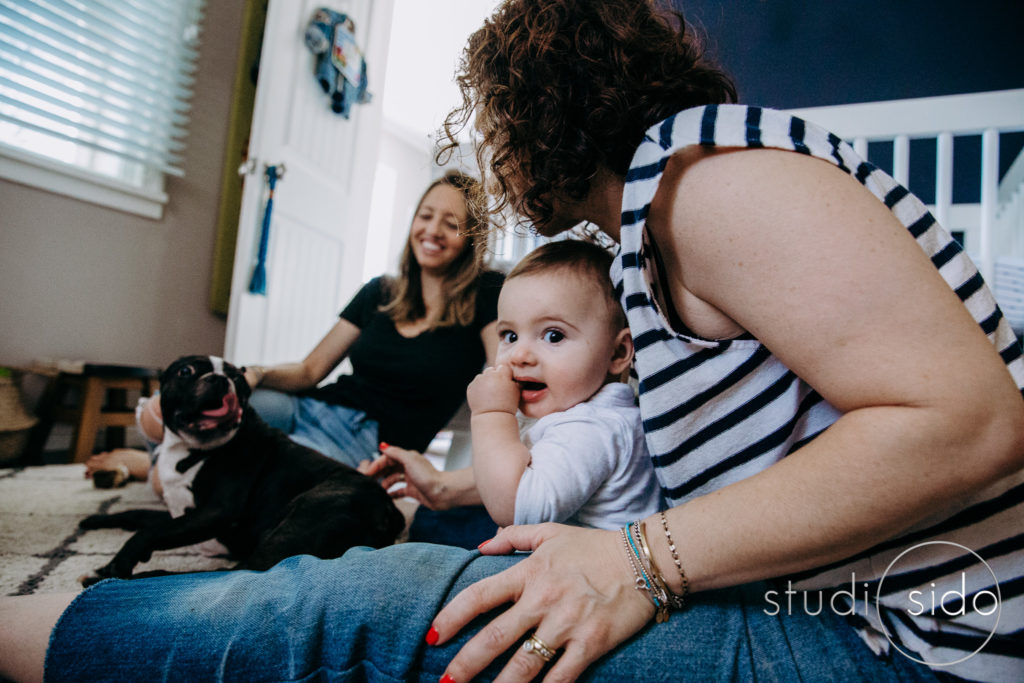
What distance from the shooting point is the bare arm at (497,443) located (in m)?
0.62

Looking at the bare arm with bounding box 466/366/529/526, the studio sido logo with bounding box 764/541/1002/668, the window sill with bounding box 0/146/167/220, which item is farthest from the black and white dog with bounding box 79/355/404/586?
the window sill with bounding box 0/146/167/220

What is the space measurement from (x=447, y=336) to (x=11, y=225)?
1993 millimetres

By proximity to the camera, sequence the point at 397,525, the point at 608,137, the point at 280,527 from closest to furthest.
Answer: the point at 608,137 → the point at 280,527 → the point at 397,525

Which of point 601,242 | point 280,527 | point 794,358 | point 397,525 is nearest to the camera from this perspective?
point 794,358

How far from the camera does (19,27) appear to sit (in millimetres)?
2207

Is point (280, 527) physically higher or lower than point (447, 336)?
lower

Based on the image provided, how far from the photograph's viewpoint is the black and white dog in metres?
1.00

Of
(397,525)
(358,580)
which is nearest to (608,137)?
(358,580)

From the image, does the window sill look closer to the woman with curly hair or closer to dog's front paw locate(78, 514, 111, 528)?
dog's front paw locate(78, 514, 111, 528)

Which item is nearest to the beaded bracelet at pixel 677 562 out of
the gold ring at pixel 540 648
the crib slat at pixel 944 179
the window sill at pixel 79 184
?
the gold ring at pixel 540 648

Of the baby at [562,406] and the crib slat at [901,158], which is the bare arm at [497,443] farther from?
the crib slat at [901,158]

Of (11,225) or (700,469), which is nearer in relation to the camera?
(700,469)

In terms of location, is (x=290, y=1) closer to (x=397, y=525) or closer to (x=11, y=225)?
(x=11, y=225)

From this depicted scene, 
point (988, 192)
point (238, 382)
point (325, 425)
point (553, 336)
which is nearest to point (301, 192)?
point (325, 425)
